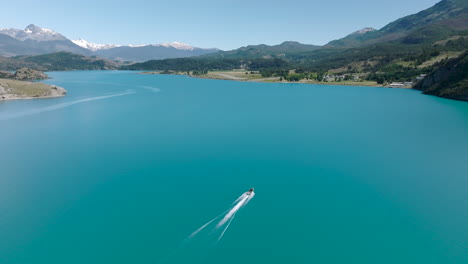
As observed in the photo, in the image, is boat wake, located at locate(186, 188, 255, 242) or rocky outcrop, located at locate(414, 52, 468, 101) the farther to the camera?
rocky outcrop, located at locate(414, 52, 468, 101)

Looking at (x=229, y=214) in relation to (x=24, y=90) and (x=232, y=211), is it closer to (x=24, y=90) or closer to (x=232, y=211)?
(x=232, y=211)

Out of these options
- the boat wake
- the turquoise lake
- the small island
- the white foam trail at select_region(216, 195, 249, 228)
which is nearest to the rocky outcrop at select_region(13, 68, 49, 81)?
the small island

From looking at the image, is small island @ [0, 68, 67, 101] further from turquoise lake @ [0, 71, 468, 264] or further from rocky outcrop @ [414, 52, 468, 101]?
rocky outcrop @ [414, 52, 468, 101]

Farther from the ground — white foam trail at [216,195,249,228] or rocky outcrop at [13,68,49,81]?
rocky outcrop at [13,68,49,81]

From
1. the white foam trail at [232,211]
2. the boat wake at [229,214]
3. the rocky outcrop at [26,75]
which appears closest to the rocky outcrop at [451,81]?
the boat wake at [229,214]

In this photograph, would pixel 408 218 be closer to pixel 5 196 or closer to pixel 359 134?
pixel 359 134

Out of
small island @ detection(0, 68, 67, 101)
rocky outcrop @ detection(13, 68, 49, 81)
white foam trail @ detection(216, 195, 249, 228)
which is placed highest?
rocky outcrop @ detection(13, 68, 49, 81)
